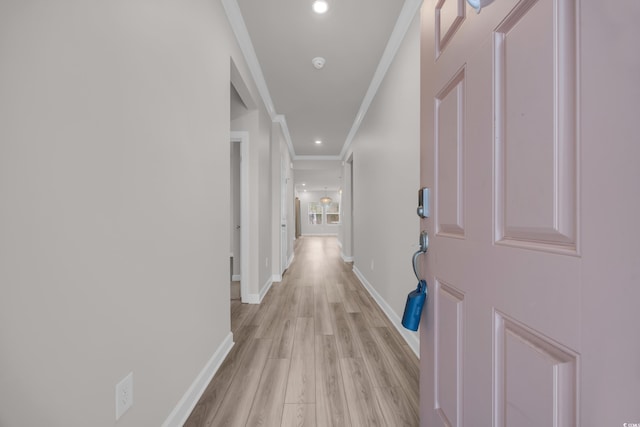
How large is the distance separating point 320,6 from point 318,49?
1.77 feet

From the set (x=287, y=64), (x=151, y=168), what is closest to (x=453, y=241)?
(x=151, y=168)

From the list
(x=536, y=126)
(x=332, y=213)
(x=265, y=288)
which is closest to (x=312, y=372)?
(x=536, y=126)

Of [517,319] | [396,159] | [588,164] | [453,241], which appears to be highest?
[396,159]

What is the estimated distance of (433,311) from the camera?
1.01 meters

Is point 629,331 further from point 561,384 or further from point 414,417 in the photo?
point 414,417

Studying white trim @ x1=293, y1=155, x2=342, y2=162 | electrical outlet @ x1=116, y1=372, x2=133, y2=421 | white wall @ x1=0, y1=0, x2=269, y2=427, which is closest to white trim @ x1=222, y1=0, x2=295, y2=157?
white wall @ x1=0, y1=0, x2=269, y2=427

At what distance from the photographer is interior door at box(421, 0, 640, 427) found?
0.41 meters

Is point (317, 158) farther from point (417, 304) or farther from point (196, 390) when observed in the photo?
point (417, 304)

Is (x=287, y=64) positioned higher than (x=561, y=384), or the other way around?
(x=287, y=64)

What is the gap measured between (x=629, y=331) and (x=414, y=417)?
51.4 inches

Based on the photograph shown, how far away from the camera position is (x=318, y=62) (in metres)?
2.73

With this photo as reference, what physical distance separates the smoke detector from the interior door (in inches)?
77.5

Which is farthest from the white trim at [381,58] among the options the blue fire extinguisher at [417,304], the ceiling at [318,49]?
the blue fire extinguisher at [417,304]

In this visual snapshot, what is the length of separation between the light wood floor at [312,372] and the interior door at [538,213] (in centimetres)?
67
